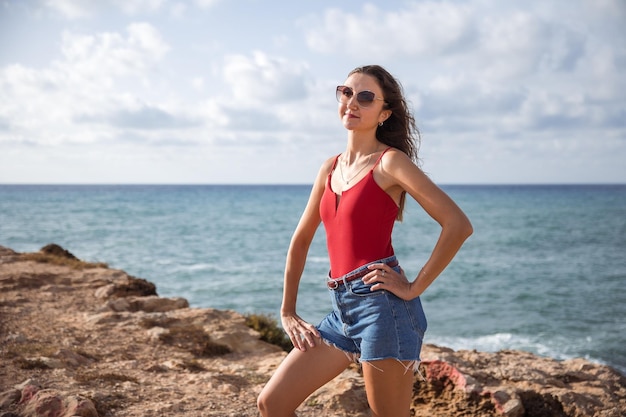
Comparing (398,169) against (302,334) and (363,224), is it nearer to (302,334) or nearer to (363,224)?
(363,224)

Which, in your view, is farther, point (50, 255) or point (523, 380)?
point (50, 255)

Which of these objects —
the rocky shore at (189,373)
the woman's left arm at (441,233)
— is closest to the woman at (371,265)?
the woman's left arm at (441,233)

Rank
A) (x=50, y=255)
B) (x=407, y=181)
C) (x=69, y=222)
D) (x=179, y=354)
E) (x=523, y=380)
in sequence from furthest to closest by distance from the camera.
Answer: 1. (x=69, y=222)
2. (x=50, y=255)
3. (x=179, y=354)
4. (x=523, y=380)
5. (x=407, y=181)

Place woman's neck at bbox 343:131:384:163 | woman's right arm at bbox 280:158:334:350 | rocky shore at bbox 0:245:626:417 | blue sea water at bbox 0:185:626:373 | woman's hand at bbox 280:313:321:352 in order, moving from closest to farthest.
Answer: woman's hand at bbox 280:313:321:352
woman's neck at bbox 343:131:384:163
woman's right arm at bbox 280:158:334:350
rocky shore at bbox 0:245:626:417
blue sea water at bbox 0:185:626:373

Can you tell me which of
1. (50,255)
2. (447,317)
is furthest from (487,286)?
(50,255)

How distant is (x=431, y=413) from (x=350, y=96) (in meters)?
3.25

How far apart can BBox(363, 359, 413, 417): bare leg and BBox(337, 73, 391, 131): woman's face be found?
4.06 ft

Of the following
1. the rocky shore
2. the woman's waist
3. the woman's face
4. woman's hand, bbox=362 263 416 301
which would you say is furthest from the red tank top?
the rocky shore

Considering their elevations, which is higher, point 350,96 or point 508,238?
point 350,96

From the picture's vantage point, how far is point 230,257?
95.1 ft

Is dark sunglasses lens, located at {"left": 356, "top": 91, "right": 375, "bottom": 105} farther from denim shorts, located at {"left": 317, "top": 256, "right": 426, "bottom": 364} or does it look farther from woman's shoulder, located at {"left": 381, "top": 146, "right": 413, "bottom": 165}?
denim shorts, located at {"left": 317, "top": 256, "right": 426, "bottom": 364}

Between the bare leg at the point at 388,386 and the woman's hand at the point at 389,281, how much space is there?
1.09ft

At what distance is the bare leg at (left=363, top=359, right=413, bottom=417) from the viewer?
280cm

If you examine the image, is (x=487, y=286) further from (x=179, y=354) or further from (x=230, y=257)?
(x=179, y=354)
